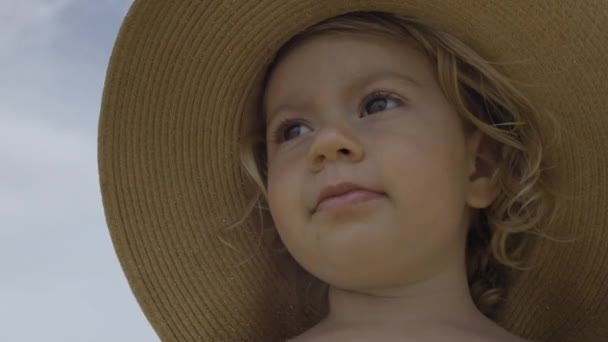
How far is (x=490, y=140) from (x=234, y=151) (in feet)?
1.77

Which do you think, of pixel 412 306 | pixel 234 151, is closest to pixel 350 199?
pixel 412 306

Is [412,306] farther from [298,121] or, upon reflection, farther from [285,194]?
[298,121]

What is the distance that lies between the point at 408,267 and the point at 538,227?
1.22 feet

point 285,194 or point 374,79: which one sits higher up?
point 374,79

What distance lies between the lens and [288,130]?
215 cm

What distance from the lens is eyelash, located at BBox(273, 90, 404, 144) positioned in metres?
2.01

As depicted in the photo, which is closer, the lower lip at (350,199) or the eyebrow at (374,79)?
the lower lip at (350,199)

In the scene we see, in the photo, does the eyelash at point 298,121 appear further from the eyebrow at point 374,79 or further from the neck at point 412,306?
the neck at point 412,306

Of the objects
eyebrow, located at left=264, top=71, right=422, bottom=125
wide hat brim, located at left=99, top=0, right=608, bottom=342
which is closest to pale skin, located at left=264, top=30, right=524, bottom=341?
eyebrow, located at left=264, top=71, right=422, bottom=125

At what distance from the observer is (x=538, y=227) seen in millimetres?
2188

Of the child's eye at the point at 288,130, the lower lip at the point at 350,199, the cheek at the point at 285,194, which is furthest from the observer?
the child's eye at the point at 288,130

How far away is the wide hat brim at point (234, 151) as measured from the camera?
2.03m

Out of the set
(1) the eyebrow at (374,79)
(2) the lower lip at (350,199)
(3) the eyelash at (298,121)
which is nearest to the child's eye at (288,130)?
(3) the eyelash at (298,121)

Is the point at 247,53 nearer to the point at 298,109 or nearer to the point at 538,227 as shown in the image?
the point at 298,109
